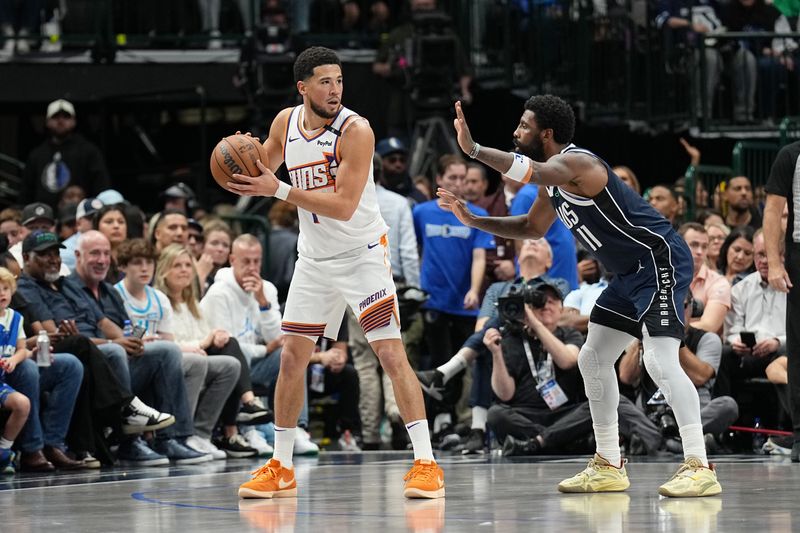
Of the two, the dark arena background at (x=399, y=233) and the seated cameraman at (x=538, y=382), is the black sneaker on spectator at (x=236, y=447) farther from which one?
the seated cameraman at (x=538, y=382)

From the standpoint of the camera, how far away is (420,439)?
25.7 feet

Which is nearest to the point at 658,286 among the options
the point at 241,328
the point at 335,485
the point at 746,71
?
the point at 335,485

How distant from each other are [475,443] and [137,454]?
2.54m

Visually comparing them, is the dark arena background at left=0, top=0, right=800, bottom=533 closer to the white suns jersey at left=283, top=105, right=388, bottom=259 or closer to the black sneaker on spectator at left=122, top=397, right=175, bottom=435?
the black sneaker on spectator at left=122, top=397, right=175, bottom=435

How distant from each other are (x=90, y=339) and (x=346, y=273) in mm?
3333

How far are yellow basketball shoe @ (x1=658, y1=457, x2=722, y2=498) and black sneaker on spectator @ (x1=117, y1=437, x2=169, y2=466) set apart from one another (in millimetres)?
4504

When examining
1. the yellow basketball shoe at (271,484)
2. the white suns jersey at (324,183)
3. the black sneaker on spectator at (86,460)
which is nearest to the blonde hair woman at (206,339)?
the black sneaker on spectator at (86,460)

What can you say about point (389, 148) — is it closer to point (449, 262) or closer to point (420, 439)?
point (449, 262)

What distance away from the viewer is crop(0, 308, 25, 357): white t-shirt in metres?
10.0

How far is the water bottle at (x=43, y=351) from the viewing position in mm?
10159

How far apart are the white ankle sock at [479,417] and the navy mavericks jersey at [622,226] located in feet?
12.7

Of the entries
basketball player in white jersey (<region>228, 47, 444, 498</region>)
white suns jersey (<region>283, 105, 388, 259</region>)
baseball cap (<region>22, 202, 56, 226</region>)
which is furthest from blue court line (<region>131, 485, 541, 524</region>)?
baseball cap (<region>22, 202, 56, 226</region>)

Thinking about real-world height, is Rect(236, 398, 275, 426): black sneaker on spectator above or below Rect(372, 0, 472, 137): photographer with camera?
below

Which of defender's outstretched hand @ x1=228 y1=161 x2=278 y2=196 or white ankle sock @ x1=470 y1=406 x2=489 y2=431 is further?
white ankle sock @ x1=470 y1=406 x2=489 y2=431
